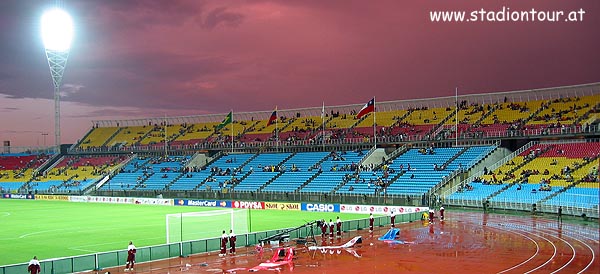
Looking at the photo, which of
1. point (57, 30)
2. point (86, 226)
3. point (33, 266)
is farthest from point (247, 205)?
point (57, 30)

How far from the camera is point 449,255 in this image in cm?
3077

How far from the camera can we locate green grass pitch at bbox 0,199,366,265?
37125 mm

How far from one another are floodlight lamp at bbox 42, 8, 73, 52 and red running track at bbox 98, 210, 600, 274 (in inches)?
2378

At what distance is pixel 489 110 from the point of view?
7456 cm

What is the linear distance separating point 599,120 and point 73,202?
62.3 meters

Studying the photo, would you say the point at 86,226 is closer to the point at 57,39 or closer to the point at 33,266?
the point at 33,266

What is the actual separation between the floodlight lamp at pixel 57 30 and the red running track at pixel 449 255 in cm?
6041

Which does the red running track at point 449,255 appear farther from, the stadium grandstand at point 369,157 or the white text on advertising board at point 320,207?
the white text on advertising board at point 320,207

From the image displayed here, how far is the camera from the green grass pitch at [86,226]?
37125mm

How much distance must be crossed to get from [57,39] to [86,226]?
4702cm

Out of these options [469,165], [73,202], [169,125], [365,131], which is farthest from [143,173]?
[469,165]

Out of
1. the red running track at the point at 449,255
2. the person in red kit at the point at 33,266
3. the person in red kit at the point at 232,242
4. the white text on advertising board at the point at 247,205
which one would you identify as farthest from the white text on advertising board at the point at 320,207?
the person in red kit at the point at 33,266

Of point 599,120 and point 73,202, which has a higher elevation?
point 599,120

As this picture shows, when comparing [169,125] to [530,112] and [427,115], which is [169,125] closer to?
[427,115]
